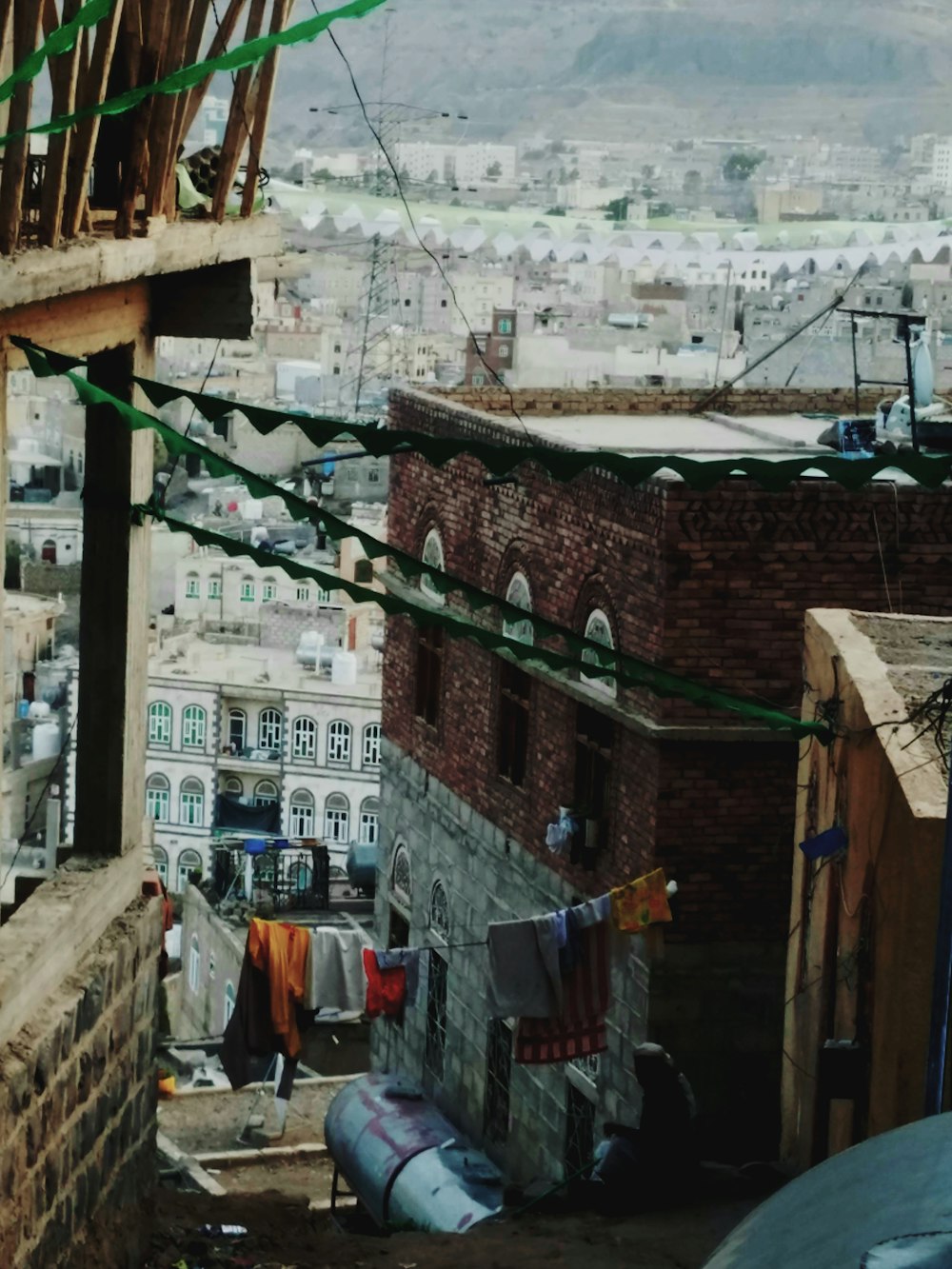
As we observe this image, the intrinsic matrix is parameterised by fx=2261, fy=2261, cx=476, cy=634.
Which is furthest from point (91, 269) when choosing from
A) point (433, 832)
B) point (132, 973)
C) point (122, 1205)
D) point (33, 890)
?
point (433, 832)

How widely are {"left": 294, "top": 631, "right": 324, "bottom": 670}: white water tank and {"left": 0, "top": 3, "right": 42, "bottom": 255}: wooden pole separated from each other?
61.6 metres

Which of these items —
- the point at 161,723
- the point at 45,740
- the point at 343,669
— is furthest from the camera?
the point at 343,669

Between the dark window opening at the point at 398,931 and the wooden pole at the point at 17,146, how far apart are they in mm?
16499

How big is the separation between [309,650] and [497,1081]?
48.9 m

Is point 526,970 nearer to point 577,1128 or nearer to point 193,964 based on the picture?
point 577,1128

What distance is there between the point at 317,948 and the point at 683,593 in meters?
3.95

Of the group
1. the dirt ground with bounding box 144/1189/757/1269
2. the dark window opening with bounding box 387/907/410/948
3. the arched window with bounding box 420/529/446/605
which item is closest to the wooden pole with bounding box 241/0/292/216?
the dirt ground with bounding box 144/1189/757/1269

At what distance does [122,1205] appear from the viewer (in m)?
8.42

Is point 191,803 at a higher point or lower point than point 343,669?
lower

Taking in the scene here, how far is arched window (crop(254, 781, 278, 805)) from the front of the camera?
219ft

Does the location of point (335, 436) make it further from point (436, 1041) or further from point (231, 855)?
point (231, 855)

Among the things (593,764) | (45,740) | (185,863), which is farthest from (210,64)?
(185,863)

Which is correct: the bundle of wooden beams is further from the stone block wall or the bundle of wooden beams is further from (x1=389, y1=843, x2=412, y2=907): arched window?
(x1=389, y1=843, x2=412, y2=907): arched window

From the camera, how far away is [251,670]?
6762 centimetres
